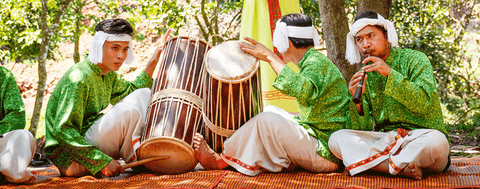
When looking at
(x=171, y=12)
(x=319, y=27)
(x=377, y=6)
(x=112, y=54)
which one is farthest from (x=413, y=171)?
(x=319, y=27)

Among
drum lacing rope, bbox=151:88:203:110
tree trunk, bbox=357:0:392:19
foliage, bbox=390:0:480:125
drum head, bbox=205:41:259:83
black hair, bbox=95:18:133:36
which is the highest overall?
black hair, bbox=95:18:133:36

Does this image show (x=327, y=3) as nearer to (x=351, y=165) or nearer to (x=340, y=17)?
(x=340, y=17)

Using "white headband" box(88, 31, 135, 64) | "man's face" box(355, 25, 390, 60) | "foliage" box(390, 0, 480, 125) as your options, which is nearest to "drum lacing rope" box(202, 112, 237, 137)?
"white headband" box(88, 31, 135, 64)

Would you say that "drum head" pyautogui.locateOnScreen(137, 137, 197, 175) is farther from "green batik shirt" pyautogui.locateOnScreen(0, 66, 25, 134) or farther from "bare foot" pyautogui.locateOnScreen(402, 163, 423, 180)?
"bare foot" pyautogui.locateOnScreen(402, 163, 423, 180)

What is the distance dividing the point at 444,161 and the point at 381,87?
0.61m

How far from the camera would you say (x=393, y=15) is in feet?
22.9

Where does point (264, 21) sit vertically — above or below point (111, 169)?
above

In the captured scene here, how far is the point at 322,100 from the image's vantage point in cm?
303

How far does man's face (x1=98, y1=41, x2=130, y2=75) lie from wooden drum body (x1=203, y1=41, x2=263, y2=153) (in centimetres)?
67

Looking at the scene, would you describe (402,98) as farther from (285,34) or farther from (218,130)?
(218,130)

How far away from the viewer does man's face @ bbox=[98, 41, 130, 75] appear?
3.23 m

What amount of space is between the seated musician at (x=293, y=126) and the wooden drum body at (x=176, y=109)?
0.38 ft

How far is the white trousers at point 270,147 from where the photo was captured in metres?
2.93

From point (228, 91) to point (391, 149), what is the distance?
104cm
